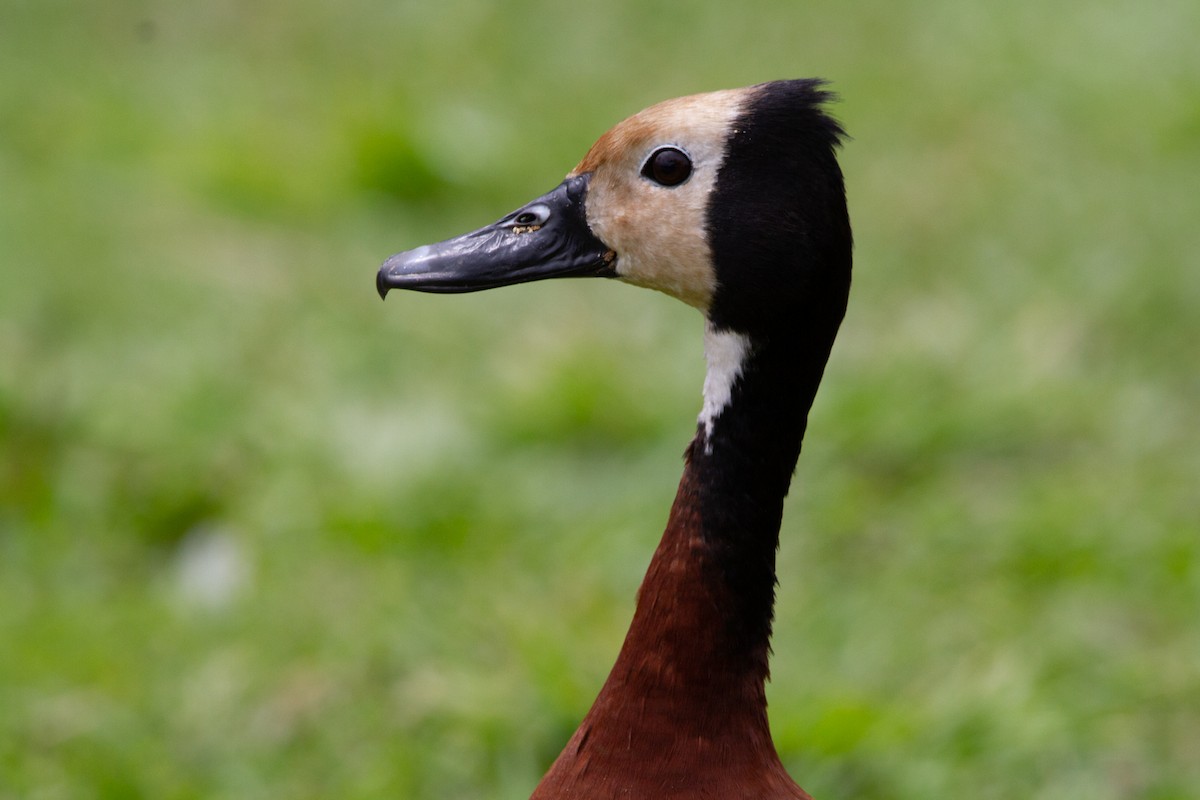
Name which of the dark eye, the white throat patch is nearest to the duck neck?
the white throat patch

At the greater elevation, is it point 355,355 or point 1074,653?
point 355,355

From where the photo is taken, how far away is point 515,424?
11.2ft

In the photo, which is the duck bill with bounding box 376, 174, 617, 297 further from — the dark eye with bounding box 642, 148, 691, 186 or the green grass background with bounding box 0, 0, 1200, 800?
the green grass background with bounding box 0, 0, 1200, 800

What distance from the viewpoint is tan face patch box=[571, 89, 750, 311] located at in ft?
5.39

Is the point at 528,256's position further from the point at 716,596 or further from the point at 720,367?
the point at 716,596

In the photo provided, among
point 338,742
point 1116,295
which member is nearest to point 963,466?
point 1116,295

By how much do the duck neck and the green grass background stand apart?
746 millimetres

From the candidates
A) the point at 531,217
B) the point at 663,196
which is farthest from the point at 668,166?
the point at 531,217

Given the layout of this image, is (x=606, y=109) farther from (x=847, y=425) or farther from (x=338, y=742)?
(x=338, y=742)

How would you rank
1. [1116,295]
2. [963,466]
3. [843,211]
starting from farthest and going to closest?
[1116,295] → [963,466] → [843,211]

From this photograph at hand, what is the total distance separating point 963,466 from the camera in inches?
131

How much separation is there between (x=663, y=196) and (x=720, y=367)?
192 millimetres

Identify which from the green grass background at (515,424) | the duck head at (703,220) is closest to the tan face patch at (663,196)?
the duck head at (703,220)

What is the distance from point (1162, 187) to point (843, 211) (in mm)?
3272
